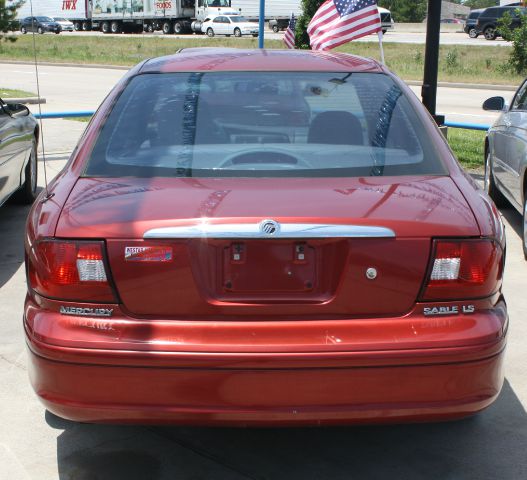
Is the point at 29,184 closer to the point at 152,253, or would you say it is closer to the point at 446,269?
the point at 152,253

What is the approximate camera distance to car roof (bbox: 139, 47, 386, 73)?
4328 millimetres

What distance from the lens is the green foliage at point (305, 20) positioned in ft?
84.2

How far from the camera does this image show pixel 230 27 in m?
55.6

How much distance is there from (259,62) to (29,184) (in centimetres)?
466

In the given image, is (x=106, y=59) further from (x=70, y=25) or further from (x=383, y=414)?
(x=383, y=414)

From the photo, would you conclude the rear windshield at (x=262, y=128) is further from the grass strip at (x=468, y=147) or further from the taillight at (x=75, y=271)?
the grass strip at (x=468, y=147)

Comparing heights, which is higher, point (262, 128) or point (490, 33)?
point (262, 128)

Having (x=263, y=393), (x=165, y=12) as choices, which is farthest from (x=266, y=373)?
(x=165, y=12)

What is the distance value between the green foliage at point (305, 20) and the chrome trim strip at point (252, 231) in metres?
22.7

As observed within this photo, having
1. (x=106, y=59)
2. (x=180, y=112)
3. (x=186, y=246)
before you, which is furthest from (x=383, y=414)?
(x=106, y=59)

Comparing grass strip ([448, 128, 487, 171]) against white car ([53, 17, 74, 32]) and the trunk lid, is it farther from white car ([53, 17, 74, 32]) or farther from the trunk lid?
white car ([53, 17, 74, 32])

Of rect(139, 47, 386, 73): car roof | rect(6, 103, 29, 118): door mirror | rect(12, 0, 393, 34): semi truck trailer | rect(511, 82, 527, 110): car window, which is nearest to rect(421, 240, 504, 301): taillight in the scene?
rect(139, 47, 386, 73): car roof

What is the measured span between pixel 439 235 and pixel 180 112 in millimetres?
1441

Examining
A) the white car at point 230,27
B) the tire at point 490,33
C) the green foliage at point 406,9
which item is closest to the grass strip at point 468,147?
the tire at point 490,33
